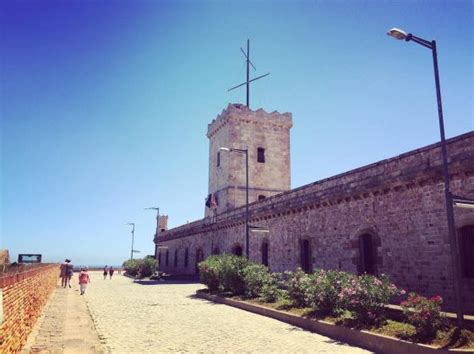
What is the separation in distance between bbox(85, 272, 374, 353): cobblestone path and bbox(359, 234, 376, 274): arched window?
4.21 m

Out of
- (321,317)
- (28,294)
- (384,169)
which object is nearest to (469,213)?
(384,169)

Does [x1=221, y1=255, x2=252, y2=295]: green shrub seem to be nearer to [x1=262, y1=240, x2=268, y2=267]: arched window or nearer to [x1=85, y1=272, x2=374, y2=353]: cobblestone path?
[x1=85, y1=272, x2=374, y2=353]: cobblestone path

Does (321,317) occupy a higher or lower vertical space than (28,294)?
lower

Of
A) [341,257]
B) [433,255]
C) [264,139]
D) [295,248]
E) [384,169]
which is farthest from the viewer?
[264,139]

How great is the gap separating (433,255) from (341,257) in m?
4.00

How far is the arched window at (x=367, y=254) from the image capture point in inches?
500

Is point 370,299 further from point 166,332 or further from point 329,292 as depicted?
point 166,332

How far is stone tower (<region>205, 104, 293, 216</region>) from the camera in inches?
1150

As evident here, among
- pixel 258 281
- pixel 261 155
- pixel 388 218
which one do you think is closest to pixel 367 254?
pixel 388 218

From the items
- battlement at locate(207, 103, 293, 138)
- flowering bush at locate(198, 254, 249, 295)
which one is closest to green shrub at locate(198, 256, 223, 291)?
flowering bush at locate(198, 254, 249, 295)

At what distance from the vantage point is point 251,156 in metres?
30.1

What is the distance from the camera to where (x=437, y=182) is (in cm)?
1058

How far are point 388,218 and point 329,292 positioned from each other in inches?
151

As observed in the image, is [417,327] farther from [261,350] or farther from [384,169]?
[384,169]
